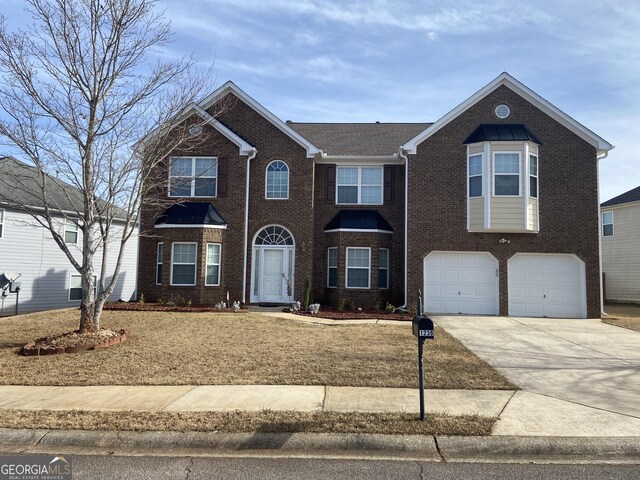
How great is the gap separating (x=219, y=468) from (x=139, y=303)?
41.2 feet

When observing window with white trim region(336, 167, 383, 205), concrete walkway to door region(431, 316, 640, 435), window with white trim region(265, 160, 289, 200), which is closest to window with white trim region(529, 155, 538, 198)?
concrete walkway to door region(431, 316, 640, 435)

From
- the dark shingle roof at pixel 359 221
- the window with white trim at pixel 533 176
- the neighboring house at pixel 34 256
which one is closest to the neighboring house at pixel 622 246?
the window with white trim at pixel 533 176

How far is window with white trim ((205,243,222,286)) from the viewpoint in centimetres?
1653

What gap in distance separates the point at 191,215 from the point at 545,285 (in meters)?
12.8

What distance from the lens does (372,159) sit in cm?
1795

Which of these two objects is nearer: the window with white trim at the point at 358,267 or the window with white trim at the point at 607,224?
the window with white trim at the point at 358,267

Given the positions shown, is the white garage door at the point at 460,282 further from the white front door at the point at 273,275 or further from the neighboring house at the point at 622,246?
the neighboring house at the point at 622,246

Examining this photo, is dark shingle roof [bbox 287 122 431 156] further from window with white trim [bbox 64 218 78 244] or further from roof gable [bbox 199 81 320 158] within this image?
window with white trim [bbox 64 218 78 244]

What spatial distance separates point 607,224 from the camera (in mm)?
25312

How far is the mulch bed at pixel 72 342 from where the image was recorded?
905 cm

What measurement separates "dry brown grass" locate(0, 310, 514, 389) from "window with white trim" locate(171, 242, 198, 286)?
372cm

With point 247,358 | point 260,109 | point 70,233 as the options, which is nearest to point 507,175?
point 260,109

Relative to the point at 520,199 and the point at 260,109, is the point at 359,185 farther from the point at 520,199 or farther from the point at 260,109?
the point at 520,199

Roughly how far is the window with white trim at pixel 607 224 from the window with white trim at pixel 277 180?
1887cm
